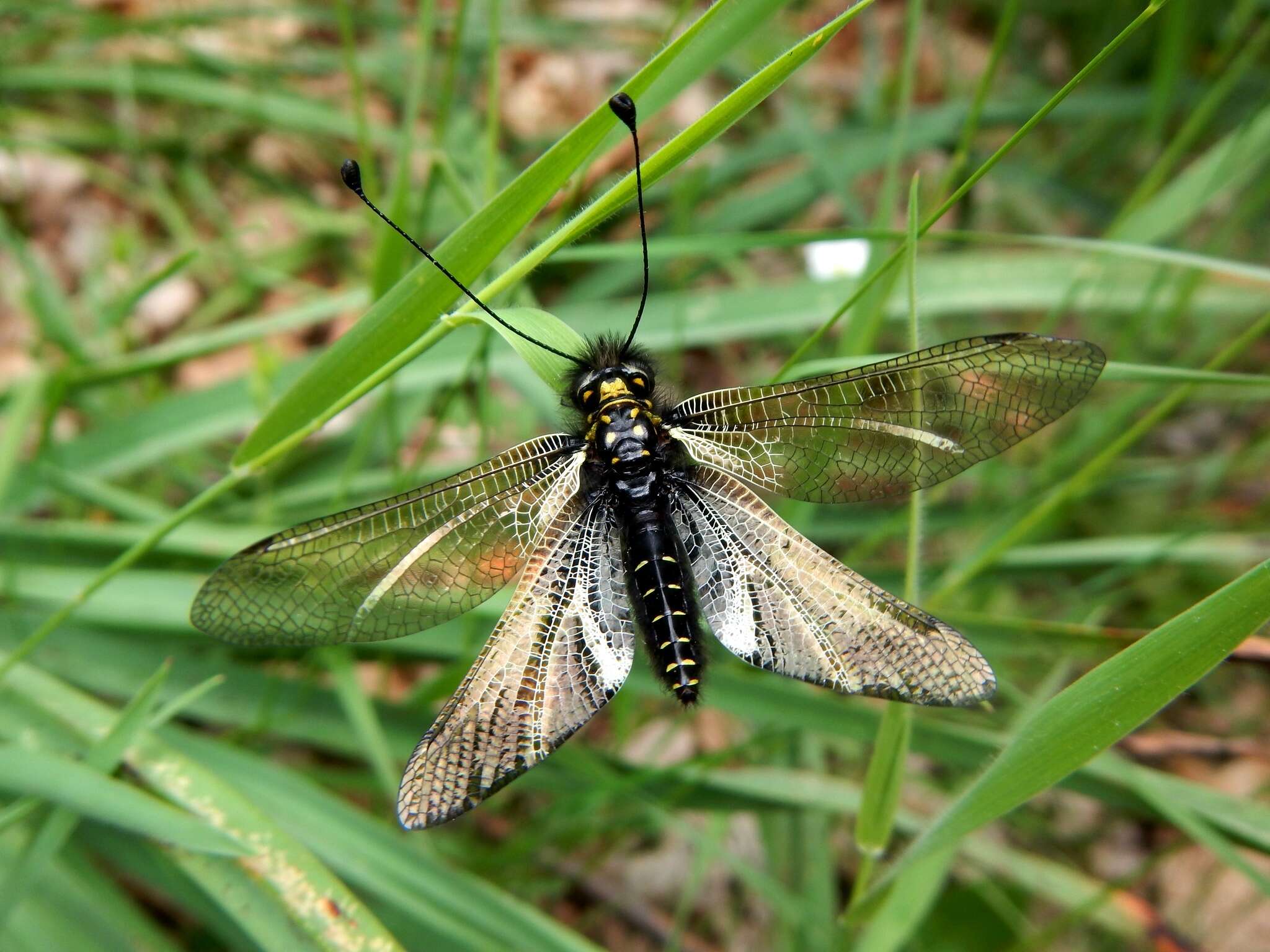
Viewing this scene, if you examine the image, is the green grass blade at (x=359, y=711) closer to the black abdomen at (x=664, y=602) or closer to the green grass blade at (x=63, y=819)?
the green grass blade at (x=63, y=819)

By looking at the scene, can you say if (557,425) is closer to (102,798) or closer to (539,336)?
(539,336)

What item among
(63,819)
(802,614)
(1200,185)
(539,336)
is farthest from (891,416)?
(63,819)

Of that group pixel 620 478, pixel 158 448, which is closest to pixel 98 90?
pixel 158 448

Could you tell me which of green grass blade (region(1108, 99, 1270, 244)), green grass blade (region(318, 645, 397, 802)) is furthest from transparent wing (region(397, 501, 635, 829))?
green grass blade (region(1108, 99, 1270, 244))

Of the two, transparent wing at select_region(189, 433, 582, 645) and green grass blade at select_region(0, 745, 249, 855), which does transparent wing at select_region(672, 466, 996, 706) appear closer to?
transparent wing at select_region(189, 433, 582, 645)

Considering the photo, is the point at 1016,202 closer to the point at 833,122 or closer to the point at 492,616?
the point at 833,122
